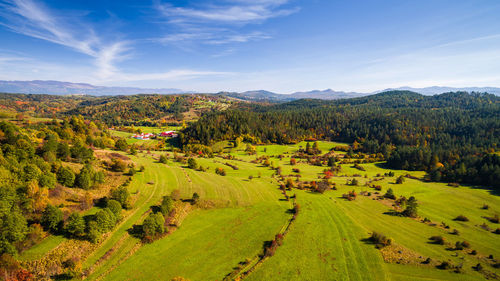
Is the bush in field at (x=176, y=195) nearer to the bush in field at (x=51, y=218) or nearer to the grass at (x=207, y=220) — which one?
the grass at (x=207, y=220)

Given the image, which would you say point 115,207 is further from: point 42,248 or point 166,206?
point 42,248

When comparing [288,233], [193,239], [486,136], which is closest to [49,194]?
[193,239]

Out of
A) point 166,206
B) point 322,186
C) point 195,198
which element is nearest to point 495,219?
point 322,186

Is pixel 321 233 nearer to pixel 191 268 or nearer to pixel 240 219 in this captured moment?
pixel 240 219

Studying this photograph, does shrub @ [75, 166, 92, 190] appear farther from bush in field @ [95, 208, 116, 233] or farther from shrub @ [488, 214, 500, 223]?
shrub @ [488, 214, 500, 223]

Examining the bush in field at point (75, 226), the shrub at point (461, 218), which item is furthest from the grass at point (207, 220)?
the shrub at point (461, 218)

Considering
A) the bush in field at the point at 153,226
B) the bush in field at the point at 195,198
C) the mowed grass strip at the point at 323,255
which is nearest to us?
the mowed grass strip at the point at 323,255
